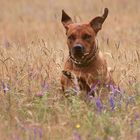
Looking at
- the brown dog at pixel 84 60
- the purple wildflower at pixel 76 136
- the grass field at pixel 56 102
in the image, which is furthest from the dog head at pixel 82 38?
the purple wildflower at pixel 76 136

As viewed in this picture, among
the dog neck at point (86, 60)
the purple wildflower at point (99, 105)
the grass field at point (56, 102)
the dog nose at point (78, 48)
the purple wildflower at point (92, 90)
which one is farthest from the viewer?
the dog neck at point (86, 60)

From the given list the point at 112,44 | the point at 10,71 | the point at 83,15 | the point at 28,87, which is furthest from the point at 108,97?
the point at 83,15

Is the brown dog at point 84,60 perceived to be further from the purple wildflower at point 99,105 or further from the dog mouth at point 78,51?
the purple wildflower at point 99,105

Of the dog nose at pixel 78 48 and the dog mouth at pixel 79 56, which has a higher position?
the dog nose at pixel 78 48

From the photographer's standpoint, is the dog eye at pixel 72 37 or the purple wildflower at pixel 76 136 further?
the dog eye at pixel 72 37

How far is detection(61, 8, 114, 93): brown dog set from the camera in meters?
6.34

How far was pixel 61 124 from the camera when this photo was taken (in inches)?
197

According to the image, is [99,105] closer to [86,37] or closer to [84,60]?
[84,60]

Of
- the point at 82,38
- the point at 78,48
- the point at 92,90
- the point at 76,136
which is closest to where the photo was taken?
the point at 76,136

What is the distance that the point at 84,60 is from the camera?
6.46 m

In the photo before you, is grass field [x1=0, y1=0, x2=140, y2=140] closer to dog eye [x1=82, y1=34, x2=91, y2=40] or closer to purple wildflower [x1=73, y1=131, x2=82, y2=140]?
purple wildflower [x1=73, y1=131, x2=82, y2=140]

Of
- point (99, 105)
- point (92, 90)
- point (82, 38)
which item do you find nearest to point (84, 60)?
point (82, 38)

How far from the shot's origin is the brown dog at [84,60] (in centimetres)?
634

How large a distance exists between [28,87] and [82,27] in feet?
2.84
